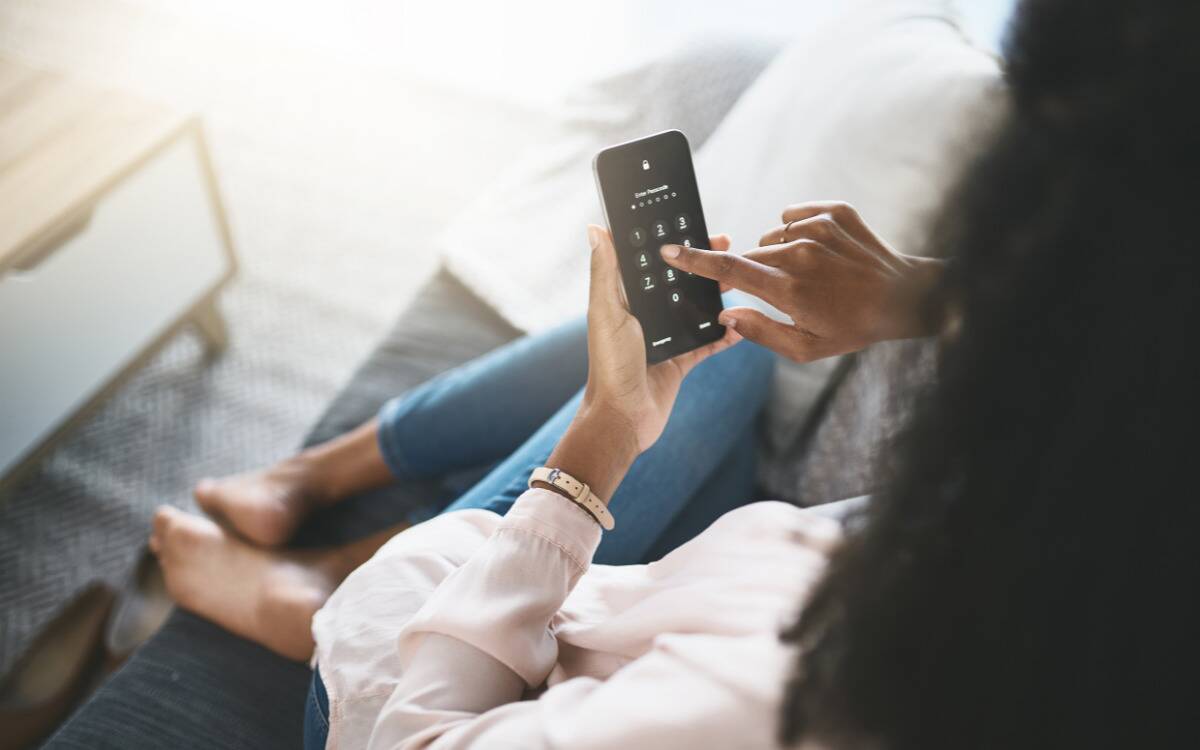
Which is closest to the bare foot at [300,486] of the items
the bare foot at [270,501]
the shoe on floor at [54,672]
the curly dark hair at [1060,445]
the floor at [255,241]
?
the bare foot at [270,501]

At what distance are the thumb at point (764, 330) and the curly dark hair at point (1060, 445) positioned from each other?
348 millimetres

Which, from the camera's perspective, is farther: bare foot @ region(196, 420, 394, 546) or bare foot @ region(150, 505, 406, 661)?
bare foot @ region(196, 420, 394, 546)

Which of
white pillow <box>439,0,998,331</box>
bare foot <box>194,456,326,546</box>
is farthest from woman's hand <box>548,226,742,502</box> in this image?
bare foot <box>194,456,326,546</box>

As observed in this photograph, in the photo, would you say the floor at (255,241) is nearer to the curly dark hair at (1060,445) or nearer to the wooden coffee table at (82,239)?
the wooden coffee table at (82,239)

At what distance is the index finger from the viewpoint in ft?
2.30

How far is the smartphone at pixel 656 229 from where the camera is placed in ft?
2.42

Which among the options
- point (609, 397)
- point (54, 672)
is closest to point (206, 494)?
point (54, 672)

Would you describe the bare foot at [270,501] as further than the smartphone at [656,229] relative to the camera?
Yes

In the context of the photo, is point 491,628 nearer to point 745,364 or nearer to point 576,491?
point 576,491

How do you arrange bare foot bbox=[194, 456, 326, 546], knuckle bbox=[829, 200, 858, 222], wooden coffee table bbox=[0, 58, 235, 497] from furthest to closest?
wooden coffee table bbox=[0, 58, 235, 497]
bare foot bbox=[194, 456, 326, 546]
knuckle bbox=[829, 200, 858, 222]

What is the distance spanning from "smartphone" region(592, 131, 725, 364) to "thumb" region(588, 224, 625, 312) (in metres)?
0.01

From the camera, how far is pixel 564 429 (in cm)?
81

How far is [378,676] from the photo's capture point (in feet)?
2.08

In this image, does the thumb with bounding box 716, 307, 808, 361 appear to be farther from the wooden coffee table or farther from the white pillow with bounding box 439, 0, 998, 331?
the wooden coffee table
